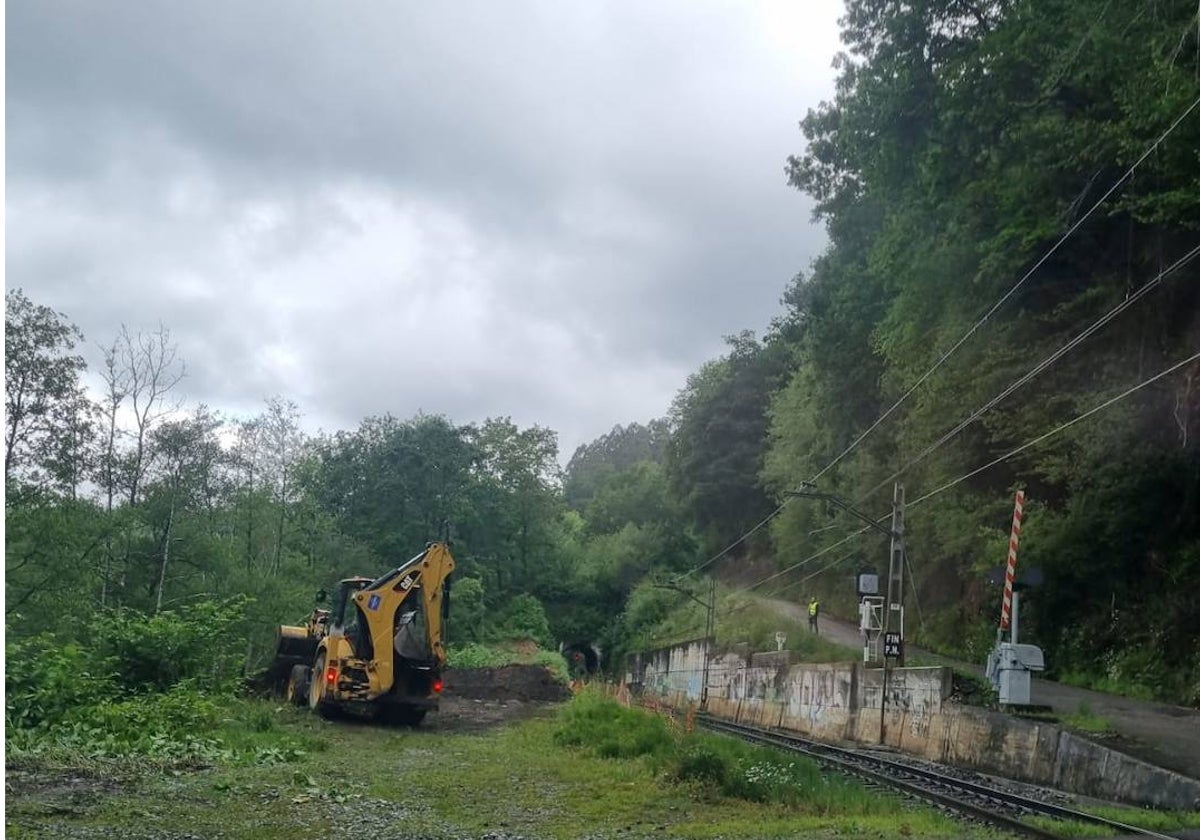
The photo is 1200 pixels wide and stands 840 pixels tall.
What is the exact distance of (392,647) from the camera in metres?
22.4

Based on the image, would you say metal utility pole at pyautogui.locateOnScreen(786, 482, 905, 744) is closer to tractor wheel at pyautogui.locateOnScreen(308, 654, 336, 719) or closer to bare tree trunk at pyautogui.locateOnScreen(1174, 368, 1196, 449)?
bare tree trunk at pyautogui.locateOnScreen(1174, 368, 1196, 449)

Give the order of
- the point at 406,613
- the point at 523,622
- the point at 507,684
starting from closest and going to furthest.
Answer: the point at 406,613 → the point at 507,684 → the point at 523,622

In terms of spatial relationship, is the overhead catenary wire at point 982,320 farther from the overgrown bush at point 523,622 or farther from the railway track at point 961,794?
the railway track at point 961,794

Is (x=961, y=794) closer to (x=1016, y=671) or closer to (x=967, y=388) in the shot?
(x=1016, y=671)

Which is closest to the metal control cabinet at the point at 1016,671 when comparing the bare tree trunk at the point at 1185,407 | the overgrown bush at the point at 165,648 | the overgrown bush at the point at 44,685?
the bare tree trunk at the point at 1185,407

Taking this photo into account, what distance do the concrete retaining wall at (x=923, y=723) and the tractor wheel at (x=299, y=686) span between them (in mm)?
13831

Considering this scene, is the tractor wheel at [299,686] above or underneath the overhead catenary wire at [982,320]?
underneath

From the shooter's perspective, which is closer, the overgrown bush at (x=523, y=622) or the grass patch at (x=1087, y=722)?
the grass patch at (x=1087, y=722)

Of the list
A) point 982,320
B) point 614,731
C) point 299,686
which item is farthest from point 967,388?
point 299,686

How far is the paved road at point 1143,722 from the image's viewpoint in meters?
15.6

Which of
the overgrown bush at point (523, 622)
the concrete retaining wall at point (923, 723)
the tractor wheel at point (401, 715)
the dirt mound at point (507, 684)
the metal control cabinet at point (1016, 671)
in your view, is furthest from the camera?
the overgrown bush at point (523, 622)

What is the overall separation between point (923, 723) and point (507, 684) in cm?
1879

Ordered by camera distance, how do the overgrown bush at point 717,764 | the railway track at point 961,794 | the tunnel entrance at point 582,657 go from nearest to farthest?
1. the railway track at point 961,794
2. the overgrown bush at point 717,764
3. the tunnel entrance at point 582,657

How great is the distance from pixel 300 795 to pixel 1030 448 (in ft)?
68.9
